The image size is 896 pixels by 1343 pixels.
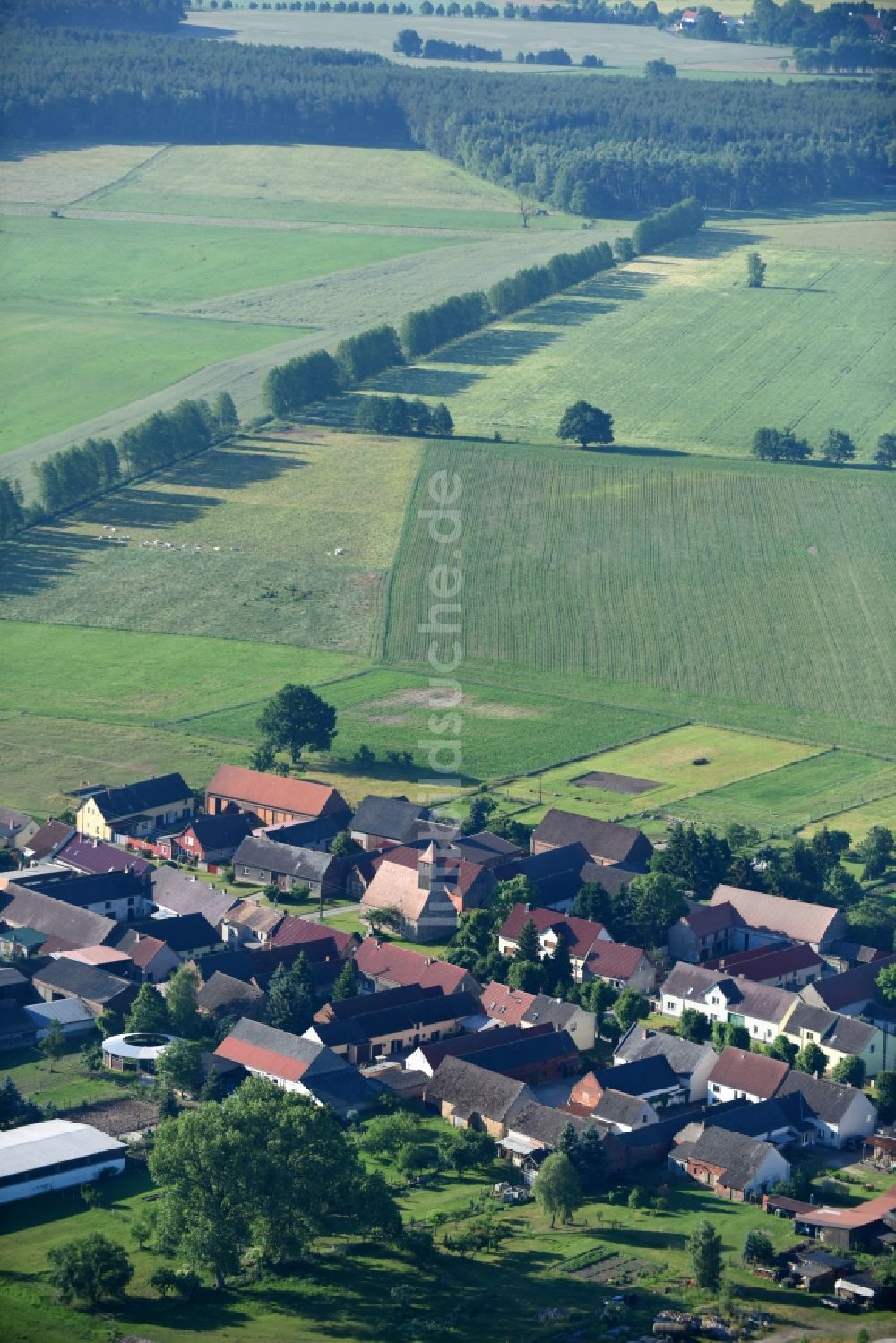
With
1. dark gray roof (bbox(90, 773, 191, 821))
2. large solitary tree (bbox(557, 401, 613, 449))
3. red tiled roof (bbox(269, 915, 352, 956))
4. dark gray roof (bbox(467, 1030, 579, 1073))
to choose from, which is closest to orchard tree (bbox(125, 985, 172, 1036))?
red tiled roof (bbox(269, 915, 352, 956))

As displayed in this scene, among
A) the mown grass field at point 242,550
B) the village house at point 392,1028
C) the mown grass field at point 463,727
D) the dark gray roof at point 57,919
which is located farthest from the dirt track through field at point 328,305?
the village house at point 392,1028

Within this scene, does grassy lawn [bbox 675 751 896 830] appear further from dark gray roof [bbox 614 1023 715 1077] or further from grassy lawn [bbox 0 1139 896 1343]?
grassy lawn [bbox 0 1139 896 1343]

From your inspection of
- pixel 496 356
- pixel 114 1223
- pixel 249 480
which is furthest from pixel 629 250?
pixel 114 1223

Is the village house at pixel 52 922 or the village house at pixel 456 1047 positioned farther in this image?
the village house at pixel 52 922

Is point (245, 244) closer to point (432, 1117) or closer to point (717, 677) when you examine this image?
point (717, 677)

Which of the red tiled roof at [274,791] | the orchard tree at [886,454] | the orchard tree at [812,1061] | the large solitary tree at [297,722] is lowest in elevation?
the orchard tree at [812,1061]

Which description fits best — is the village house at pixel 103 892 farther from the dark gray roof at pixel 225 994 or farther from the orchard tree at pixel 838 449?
the orchard tree at pixel 838 449

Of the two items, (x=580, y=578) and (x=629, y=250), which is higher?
(x=629, y=250)

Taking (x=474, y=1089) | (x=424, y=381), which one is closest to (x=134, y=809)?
(x=474, y=1089)
